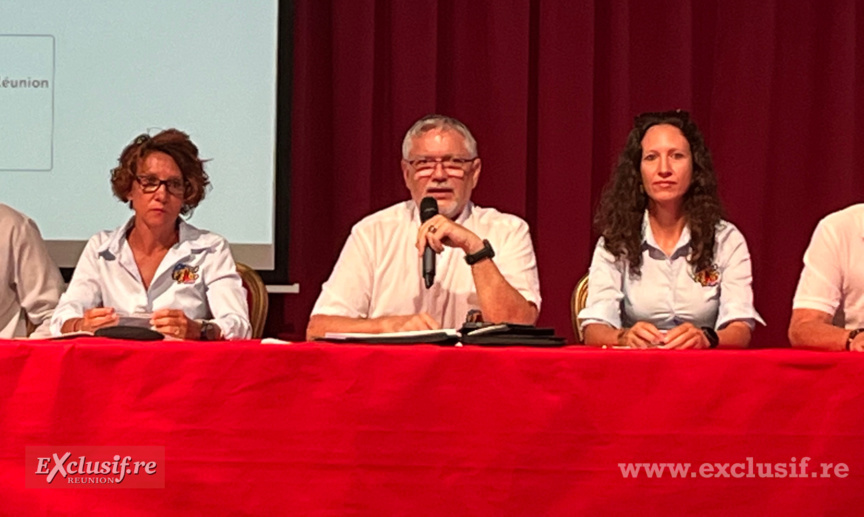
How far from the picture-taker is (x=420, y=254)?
2842 mm

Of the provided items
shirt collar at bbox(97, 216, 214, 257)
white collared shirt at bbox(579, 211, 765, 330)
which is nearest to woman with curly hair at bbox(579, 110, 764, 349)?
white collared shirt at bbox(579, 211, 765, 330)

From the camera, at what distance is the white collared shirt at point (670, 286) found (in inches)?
113

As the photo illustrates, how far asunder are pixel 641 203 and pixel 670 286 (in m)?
0.26

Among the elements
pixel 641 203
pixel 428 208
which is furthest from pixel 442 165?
pixel 641 203

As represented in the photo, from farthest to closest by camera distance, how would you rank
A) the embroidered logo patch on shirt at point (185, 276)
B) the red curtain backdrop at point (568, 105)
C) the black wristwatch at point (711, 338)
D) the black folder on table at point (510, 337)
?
the red curtain backdrop at point (568, 105)
the embroidered logo patch on shirt at point (185, 276)
the black wristwatch at point (711, 338)
the black folder on table at point (510, 337)

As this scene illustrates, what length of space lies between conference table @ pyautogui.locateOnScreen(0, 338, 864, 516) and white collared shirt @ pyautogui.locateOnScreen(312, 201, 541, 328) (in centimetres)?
114

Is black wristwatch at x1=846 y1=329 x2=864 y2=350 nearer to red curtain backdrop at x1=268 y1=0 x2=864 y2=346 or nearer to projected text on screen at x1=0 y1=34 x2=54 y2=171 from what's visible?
red curtain backdrop at x1=268 y1=0 x2=864 y2=346

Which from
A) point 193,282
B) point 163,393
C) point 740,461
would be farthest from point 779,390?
point 193,282

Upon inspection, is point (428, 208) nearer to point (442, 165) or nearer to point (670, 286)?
point (442, 165)

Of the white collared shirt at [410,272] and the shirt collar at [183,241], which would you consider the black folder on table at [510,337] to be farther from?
the shirt collar at [183,241]

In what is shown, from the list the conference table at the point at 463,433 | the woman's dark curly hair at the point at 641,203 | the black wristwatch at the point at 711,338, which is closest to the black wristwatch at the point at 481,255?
the woman's dark curly hair at the point at 641,203

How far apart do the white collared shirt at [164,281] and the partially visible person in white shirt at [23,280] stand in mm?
125

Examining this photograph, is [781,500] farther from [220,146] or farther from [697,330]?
[220,146]

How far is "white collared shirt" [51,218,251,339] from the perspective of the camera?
9.68ft
